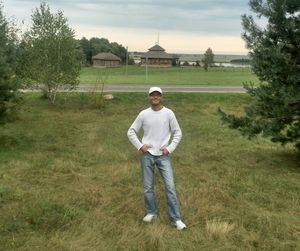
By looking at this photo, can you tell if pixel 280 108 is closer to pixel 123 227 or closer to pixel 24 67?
pixel 123 227

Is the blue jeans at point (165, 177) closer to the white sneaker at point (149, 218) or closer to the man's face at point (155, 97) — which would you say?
the white sneaker at point (149, 218)

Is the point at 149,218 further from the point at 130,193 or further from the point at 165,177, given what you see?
the point at 130,193

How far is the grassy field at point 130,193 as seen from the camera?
6.73 meters

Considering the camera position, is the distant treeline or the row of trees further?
the distant treeline

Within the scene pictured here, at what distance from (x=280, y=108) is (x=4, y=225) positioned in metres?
7.00

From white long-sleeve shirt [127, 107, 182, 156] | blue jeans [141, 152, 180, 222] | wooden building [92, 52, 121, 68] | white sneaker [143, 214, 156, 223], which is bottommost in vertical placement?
wooden building [92, 52, 121, 68]

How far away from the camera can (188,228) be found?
719 centimetres

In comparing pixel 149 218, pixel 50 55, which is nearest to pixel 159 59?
pixel 50 55

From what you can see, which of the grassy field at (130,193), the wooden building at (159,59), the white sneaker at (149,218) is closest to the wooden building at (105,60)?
the wooden building at (159,59)

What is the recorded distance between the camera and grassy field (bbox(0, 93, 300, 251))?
673cm

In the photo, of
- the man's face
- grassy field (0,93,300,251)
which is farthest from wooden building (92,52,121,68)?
the man's face

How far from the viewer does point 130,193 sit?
29.9 feet

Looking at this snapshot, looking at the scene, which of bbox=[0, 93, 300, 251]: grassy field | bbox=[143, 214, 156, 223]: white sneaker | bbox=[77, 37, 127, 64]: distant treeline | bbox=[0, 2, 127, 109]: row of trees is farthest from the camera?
bbox=[77, 37, 127, 64]: distant treeline

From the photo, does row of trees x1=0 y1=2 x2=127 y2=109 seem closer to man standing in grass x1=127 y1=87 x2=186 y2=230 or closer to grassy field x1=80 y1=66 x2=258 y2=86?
grassy field x1=80 y1=66 x2=258 y2=86
